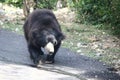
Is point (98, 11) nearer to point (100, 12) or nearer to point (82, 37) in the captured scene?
point (100, 12)

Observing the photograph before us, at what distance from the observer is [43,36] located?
7977 millimetres

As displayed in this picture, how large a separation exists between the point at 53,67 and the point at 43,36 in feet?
2.20

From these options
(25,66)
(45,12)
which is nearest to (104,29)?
(45,12)

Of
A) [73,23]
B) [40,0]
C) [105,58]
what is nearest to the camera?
[105,58]

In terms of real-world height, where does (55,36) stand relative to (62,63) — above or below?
above

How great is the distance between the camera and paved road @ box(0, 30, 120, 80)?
24.0 ft

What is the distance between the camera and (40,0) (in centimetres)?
1750

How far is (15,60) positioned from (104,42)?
3.45 m

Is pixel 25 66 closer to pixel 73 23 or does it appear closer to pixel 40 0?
pixel 73 23

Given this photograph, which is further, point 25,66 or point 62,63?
point 62,63

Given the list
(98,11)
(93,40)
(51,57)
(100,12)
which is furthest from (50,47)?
(98,11)

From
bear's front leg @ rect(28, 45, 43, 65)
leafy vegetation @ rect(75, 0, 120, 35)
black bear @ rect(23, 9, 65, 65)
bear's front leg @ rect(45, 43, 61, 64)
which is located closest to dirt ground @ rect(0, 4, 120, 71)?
leafy vegetation @ rect(75, 0, 120, 35)

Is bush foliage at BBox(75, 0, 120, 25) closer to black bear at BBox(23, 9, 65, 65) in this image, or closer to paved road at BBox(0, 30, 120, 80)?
paved road at BBox(0, 30, 120, 80)

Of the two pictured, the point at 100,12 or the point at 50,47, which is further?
the point at 100,12
